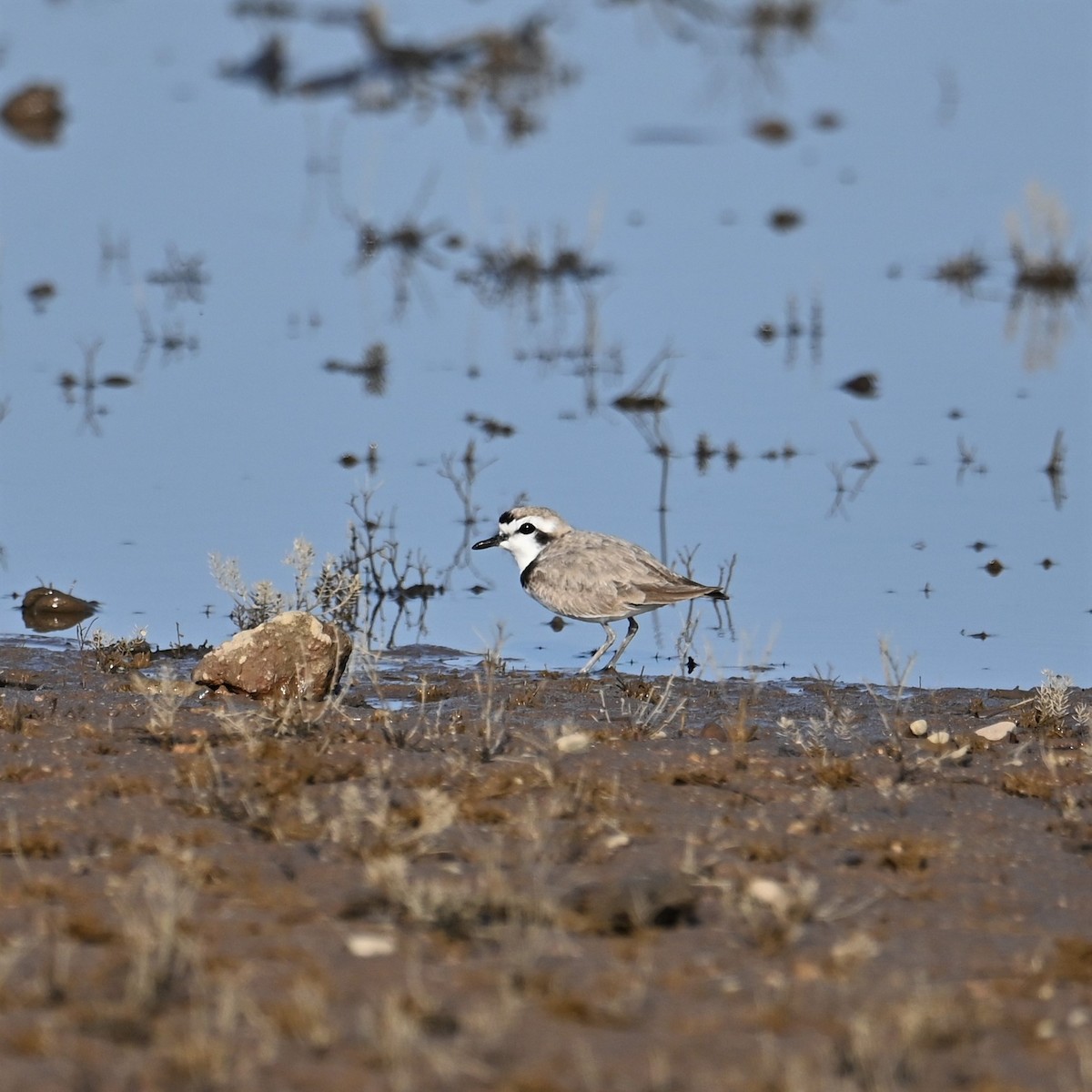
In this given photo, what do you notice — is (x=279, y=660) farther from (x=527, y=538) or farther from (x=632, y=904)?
(x=632, y=904)

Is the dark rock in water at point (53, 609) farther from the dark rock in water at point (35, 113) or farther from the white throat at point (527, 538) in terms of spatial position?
the dark rock in water at point (35, 113)

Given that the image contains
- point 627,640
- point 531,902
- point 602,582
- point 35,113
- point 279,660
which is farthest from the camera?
point 35,113

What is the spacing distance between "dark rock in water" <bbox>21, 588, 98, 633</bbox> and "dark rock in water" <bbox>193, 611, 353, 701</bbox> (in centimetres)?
279

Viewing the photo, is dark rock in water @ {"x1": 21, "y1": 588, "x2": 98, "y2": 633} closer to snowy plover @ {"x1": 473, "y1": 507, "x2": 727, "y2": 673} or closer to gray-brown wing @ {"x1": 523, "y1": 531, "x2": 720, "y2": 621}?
snowy plover @ {"x1": 473, "y1": 507, "x2": 727, "y2": 673}

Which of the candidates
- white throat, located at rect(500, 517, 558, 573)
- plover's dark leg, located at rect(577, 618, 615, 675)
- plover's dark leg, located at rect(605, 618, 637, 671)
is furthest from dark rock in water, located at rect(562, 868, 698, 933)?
white throat, located at rect(500, 517, 558, 573)

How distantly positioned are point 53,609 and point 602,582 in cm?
344

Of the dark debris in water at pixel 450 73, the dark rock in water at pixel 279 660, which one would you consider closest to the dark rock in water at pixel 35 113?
the dark debris in water at pixel 450 73

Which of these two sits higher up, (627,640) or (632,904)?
(627,640)

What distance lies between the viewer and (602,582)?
10742 mm

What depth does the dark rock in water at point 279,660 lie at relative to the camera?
8.91 meters

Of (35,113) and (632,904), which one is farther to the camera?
(35,113)

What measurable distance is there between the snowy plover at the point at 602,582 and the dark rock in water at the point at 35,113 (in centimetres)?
1961

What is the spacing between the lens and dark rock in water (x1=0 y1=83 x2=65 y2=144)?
28.5 metres

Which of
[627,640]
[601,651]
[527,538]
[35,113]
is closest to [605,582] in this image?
[601,651]
